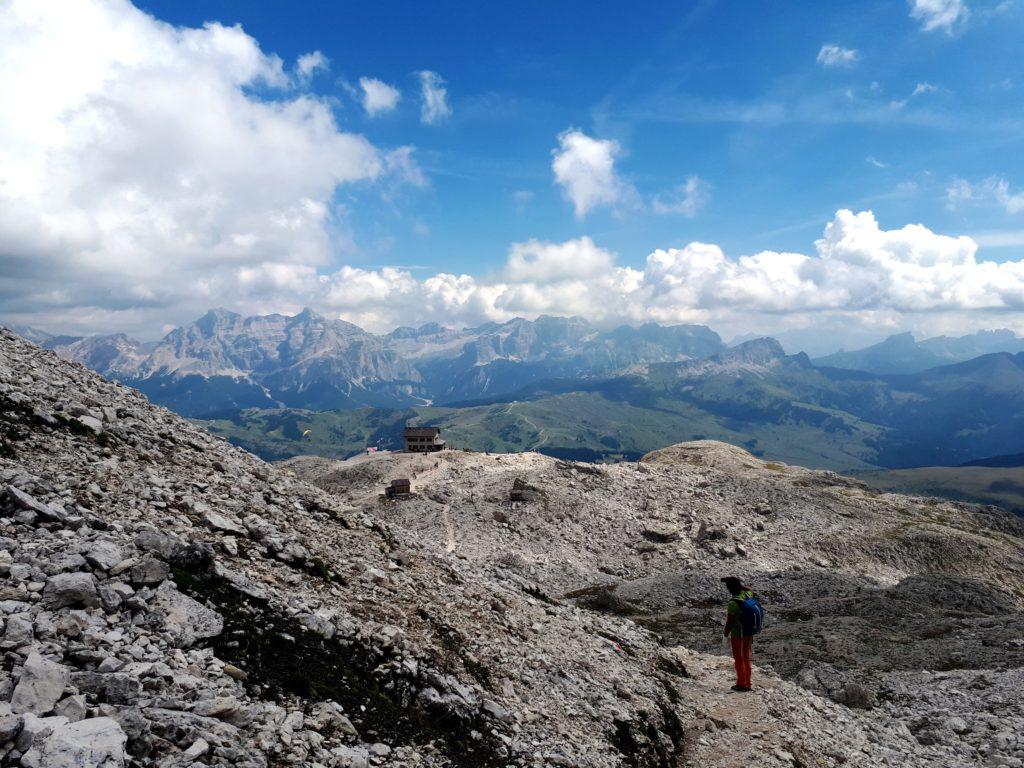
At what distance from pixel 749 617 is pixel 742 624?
Result: 472 millimetres

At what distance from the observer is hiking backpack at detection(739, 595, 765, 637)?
23.6 m

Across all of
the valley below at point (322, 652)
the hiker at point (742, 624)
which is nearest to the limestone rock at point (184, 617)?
the valley below at point (322, 652)

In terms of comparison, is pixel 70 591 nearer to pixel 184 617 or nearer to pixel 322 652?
pixel 184 617

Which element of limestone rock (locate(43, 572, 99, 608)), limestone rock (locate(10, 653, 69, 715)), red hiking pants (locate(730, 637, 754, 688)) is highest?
limestone rock (locate(43, 572, 99, 608))

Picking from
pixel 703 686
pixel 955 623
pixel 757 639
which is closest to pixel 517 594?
pixel 703 686

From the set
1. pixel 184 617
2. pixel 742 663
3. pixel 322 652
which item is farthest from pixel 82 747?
pixel 742 663

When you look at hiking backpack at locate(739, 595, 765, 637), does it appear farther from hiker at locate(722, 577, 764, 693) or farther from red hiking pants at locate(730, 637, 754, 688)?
red hiking pants at locate(730, 637, 754, 688)

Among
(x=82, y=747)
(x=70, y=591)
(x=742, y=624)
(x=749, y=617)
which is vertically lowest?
(x=742, y=624)

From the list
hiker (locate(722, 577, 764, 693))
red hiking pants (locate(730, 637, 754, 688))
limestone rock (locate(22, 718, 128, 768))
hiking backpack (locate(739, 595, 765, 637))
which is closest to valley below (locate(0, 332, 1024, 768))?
limestone rock (locate(22, 718, 128, 768))

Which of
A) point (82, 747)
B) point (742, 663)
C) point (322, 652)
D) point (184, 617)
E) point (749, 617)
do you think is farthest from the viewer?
point (742, 663)

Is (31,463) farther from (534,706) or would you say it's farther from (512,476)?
(512,476)

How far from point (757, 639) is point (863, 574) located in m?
49.0

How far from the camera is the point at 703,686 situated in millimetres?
24906

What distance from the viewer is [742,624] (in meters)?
23.8
